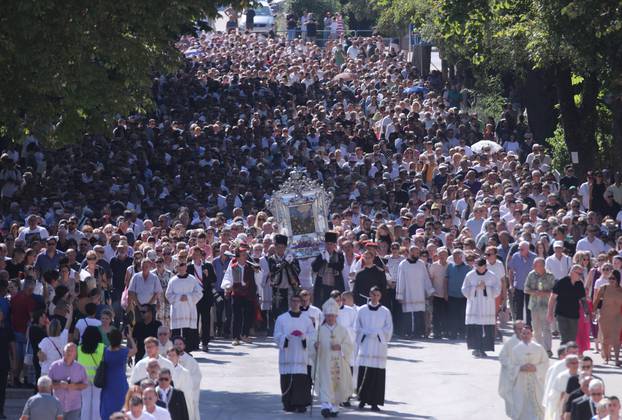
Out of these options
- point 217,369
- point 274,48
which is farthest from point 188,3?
point 274,48

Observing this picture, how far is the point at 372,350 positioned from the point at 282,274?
5838 millimetres

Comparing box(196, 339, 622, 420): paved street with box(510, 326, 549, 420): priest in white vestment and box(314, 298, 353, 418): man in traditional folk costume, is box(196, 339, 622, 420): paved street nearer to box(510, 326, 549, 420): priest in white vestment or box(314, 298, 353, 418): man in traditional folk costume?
box(314, 298, 353, 418): man in traditional folk costume

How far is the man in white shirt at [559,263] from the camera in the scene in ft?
85.4

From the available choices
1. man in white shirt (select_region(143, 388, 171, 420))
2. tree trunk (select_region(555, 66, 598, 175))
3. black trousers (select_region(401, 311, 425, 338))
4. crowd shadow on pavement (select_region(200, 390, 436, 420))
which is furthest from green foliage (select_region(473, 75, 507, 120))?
man in white shirt (select_region(143, 388, 171, 420))

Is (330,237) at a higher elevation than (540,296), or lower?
higher

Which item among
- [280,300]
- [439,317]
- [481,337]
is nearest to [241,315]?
[280,300]

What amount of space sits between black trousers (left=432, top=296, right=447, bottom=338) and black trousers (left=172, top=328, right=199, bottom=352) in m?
4.66

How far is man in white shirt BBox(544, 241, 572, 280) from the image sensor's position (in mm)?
26016

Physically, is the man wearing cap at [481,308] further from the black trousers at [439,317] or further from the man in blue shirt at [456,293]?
the black trousers at [439,317]

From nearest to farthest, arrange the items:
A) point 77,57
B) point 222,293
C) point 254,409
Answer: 1. point 254,409
2. point 77,57
3. point 222,293

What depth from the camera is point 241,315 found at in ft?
86.7

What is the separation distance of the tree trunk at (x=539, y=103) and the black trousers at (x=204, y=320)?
60.0 feet

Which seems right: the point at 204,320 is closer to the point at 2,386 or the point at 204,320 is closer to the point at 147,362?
the point at 2,386

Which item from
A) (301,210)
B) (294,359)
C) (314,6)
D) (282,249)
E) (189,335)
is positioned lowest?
(294,359)
